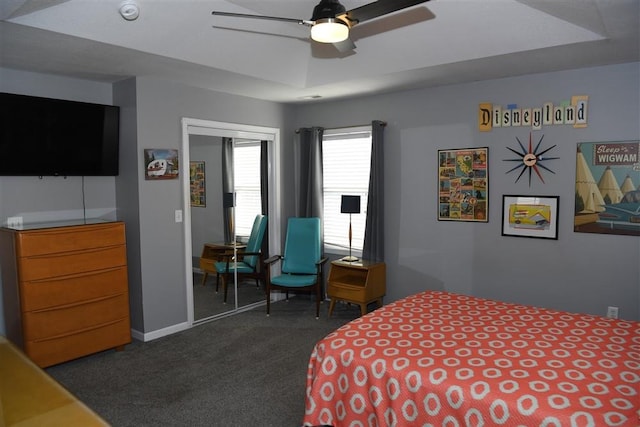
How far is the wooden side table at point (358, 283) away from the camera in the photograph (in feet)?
15.3

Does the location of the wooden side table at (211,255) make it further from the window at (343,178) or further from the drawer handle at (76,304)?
the window at (343,178)

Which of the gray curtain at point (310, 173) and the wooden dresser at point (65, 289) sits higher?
the gray curtain at point (310, 173)

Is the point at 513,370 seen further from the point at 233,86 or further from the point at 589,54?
the point at 233,86

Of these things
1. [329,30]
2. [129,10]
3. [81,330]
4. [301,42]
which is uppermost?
[301,42]

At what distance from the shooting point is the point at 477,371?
81.6 inches

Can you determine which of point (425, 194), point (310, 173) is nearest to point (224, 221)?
point (310, 173)

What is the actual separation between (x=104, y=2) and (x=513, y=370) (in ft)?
10.7

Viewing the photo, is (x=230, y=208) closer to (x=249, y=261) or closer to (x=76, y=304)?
(x=249, y=261)

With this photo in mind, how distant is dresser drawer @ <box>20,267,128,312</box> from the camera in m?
3.49

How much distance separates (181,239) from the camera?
15.0 feet

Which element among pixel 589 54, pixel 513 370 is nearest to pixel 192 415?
pixel 513 370

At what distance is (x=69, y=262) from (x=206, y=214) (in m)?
1.47

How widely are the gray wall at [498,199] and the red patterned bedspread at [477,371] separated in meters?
1.22

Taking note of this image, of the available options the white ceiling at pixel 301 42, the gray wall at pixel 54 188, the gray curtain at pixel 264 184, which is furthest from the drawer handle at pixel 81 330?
the white ceiling at pixel 301 42
